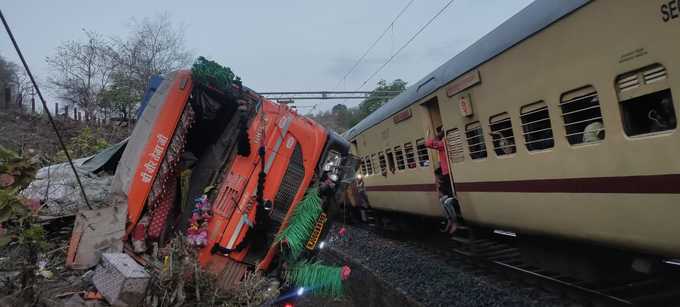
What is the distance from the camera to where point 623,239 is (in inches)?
164

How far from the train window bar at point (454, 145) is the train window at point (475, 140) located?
207 millimetres

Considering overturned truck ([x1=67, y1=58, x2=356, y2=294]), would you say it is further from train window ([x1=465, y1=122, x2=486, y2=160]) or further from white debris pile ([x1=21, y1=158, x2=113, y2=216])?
train window ([x1=465, y1=122, x2=486, y2=160])

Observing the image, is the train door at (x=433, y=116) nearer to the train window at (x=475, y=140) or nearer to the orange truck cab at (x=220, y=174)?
the train window at (x=475, y=140)

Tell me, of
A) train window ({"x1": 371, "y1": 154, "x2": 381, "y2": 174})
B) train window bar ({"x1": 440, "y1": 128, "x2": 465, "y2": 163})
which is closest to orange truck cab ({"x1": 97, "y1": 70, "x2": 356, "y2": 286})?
train window bar ({"x1": 440, "y1": 128, "x2": 465, "y2": 163})

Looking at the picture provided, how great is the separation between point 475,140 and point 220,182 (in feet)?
12.3

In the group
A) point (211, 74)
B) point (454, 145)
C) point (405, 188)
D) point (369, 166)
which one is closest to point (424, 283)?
point (454, 145)

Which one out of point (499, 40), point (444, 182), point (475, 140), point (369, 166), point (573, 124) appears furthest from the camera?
point (369, 166)

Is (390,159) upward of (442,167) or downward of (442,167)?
upward

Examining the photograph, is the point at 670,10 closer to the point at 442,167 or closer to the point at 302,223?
the point at 302,223

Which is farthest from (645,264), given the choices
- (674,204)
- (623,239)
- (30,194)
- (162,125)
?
(30,194)

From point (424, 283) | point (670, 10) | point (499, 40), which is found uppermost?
point (499, 40)

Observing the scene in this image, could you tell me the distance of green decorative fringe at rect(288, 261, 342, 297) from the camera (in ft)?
13.8

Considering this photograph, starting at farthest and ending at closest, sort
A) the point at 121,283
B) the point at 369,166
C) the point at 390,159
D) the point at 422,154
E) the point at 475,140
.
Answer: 1. the point at 369,166
2. the point at 390,159
3. the point at 422,154
4. the point at 475,140
5. the point at 121,283

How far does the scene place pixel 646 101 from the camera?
3.84m
